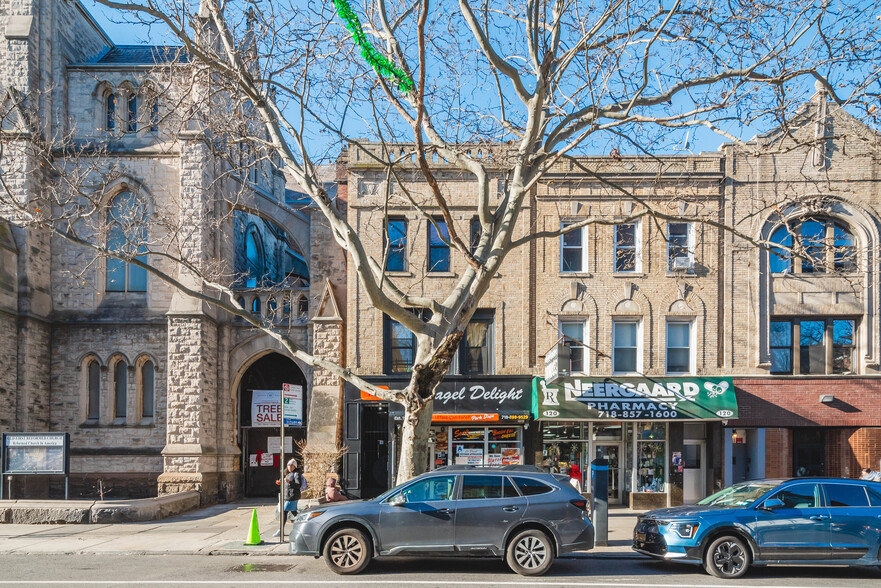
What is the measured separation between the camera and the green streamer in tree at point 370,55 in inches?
445

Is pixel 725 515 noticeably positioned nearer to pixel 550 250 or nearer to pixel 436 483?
pixel 436 483

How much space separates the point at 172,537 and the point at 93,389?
954 centimetres

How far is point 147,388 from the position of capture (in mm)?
22312

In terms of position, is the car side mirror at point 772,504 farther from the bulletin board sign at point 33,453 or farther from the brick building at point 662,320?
the bulletin board sign at point 33,453

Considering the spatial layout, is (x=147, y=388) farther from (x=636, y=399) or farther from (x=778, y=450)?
(x=778, y=450)

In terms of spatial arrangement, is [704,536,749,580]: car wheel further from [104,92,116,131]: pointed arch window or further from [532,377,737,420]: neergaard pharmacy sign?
[104,92,116,131]: pointed arch window

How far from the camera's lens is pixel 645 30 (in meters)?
12.5

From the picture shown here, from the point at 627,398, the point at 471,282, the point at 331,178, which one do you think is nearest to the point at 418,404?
the point at 471,282

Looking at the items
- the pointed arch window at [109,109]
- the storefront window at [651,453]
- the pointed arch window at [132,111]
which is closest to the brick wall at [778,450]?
the storefront window at [651,453]

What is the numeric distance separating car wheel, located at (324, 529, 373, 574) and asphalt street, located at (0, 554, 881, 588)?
0.53 feet

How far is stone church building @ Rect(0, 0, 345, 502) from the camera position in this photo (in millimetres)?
20719

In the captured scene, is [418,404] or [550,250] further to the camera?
[550,250]

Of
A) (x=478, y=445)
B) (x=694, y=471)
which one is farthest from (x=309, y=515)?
(x=694, y=471)

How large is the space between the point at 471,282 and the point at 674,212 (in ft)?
31.2
